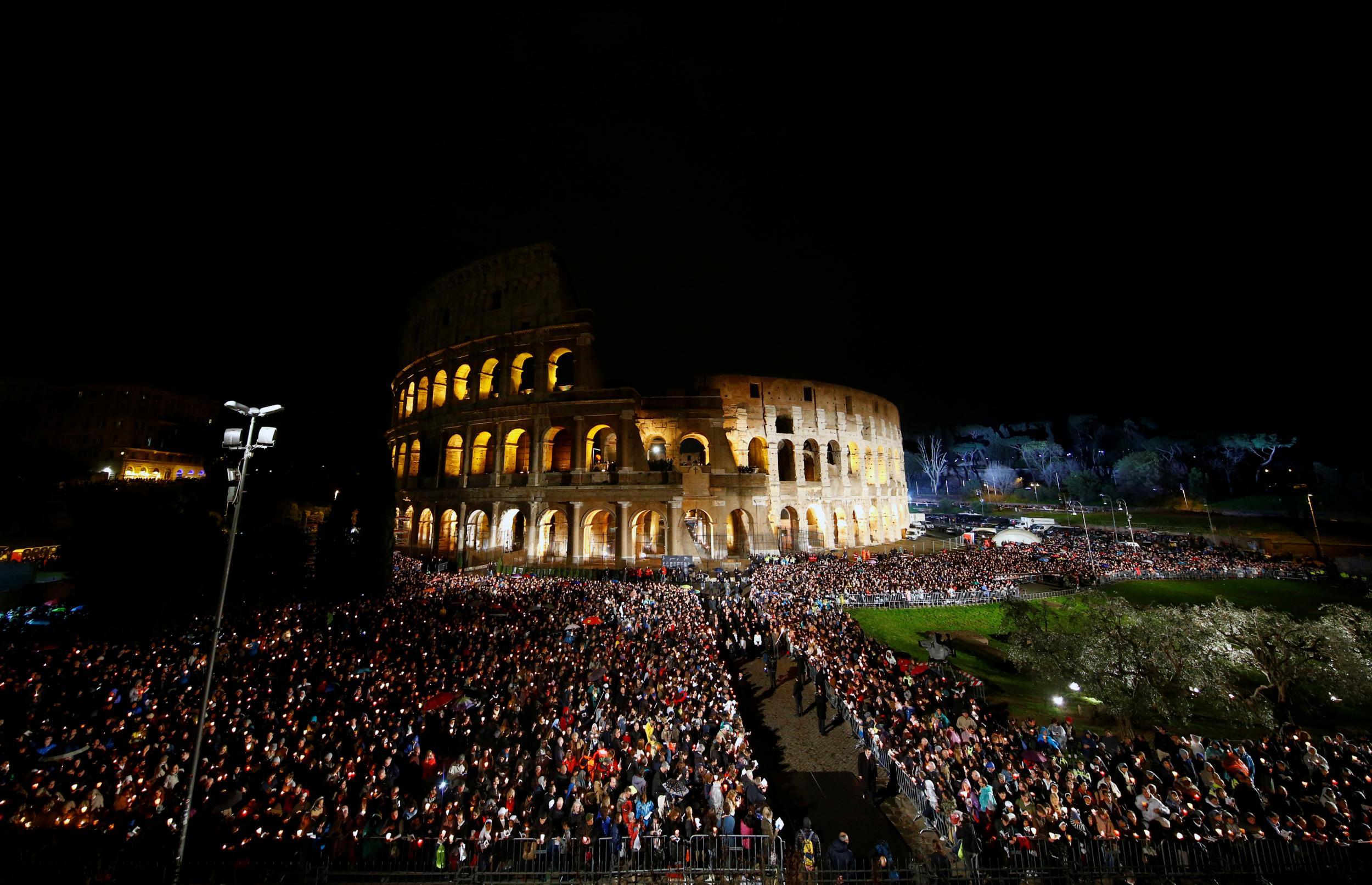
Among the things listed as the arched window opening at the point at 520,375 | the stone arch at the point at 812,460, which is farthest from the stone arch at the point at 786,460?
the arched window opening at the point at 520,375

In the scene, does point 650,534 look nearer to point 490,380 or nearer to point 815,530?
point 815,530

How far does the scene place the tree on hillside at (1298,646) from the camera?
10.6m

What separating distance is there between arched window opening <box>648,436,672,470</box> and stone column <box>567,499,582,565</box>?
4.85 m

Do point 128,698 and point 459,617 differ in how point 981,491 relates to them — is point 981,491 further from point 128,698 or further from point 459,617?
point 128,698

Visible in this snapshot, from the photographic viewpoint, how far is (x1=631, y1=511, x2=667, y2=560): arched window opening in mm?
31219

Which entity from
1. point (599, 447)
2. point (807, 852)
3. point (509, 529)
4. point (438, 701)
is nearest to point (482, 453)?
point (509, 529)

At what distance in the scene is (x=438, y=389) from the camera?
35.7 m

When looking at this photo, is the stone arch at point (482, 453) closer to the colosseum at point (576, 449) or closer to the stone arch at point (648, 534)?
the colosseum at point (576, 449)

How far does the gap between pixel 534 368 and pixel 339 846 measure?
86.5 ft

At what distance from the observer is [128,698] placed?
995cm

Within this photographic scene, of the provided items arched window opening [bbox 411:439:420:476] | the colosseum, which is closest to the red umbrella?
the colosseum

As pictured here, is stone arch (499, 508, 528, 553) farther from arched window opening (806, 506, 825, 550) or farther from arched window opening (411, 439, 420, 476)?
arched window opening (806, 506, 825, 550)

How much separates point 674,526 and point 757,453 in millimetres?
12104

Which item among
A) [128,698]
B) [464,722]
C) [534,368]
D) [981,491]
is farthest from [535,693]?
[981,491]
